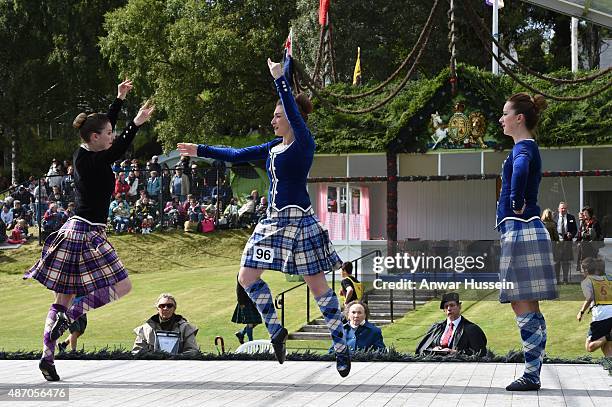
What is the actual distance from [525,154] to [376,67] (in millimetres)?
32896

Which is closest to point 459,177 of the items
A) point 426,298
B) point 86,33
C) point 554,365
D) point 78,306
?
point 426,298

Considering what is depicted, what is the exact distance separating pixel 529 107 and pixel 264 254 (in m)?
1.99

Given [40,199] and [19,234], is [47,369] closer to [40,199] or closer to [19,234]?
[19,234]

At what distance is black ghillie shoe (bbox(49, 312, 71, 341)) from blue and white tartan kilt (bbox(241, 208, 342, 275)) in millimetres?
1303

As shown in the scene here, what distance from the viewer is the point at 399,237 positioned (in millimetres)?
27891

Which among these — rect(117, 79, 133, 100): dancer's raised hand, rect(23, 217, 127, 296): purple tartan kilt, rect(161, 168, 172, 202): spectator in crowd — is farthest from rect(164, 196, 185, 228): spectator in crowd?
rect(23, 217, 127, 296): purple tartan kilt

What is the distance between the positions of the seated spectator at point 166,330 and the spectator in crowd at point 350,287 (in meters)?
3.82

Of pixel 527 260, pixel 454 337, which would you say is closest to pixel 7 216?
pixel 454 337

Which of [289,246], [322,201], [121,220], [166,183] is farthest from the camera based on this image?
[121,220]

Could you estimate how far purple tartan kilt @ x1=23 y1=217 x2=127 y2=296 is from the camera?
23.7 feet

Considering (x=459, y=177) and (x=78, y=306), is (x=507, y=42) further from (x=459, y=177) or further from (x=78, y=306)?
(x=78, y=306)

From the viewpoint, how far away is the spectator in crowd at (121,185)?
29.4 m

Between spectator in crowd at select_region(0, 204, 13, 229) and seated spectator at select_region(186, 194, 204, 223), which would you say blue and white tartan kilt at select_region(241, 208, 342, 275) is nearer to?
seated spectator at select_region(186, 194, 204, 223)

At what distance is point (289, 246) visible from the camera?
695cm
